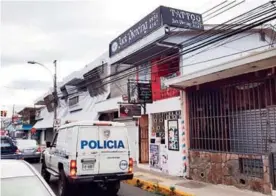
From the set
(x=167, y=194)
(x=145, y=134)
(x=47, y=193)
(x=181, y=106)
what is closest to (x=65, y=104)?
(x=145, y=134)

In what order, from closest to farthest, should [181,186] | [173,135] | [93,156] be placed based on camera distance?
[93,156] → [181,186] → [173,135]

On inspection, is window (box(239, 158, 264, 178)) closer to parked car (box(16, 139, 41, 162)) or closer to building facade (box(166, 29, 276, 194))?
building facade (box(166, 29, 276, 194))

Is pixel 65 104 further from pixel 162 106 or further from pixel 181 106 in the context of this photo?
pixel 181 106

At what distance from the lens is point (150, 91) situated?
627 inches

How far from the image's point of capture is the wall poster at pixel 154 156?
14320 millimetres

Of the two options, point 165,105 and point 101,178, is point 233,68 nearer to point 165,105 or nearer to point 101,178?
point 101,178

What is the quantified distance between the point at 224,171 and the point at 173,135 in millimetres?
3059

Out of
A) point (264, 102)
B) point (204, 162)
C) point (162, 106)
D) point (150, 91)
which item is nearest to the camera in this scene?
point (264, 102)

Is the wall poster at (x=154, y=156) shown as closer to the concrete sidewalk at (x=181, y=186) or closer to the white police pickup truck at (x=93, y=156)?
the concrete sidewalk at (x=181, y=186)

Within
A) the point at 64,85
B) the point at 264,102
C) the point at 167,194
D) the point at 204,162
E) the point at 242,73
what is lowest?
the point at 167,194

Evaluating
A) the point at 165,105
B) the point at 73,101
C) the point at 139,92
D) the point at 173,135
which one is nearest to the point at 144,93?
the point at 139,92

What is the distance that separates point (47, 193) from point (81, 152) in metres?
4.76

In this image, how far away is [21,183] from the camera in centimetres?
427

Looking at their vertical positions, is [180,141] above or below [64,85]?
below
